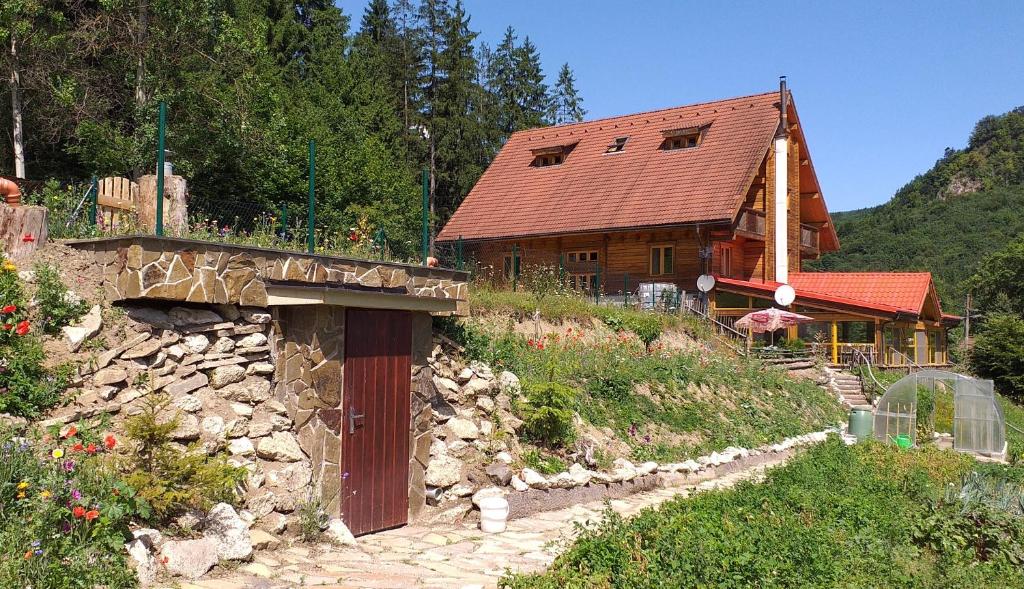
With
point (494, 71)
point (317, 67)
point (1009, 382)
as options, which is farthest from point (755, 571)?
point (494, 71)

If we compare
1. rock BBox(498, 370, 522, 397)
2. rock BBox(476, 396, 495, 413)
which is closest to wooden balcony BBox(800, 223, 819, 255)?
rock BBox(498, 370, 522, 397)

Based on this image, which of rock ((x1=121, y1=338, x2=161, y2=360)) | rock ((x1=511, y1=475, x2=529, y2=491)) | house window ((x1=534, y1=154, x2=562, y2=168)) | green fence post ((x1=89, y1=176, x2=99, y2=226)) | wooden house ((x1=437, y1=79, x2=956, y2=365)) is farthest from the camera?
house window ((x1=534, y1=154, x2=562, y2=168))

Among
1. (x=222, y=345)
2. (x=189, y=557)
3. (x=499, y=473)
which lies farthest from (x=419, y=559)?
(x=222, y=345)

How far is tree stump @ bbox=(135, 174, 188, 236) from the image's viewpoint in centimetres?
943

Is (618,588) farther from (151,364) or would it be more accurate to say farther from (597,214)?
(597,214)

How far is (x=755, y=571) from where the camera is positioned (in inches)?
257

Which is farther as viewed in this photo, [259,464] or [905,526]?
[905,526]

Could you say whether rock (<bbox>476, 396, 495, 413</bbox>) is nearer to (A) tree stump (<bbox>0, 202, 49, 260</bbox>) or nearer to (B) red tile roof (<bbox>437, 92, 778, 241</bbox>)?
(A) tree stump (<bbox>0, 202, 49, 260</bbox>)

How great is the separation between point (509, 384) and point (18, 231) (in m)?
6.36

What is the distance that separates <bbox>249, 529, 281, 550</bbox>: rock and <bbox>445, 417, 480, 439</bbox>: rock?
3.14m

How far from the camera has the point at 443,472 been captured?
10.1 m

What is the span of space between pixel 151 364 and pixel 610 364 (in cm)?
924

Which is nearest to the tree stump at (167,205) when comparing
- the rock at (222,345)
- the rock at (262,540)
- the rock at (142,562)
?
the rock at (222,345)

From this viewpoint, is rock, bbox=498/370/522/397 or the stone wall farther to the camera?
rock, bbox=498/370/522/397
